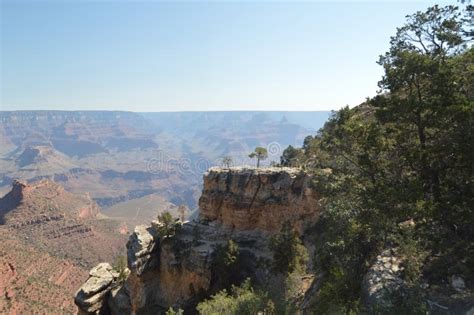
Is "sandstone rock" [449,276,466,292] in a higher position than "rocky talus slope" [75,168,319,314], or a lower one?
higher

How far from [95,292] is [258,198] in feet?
95.6

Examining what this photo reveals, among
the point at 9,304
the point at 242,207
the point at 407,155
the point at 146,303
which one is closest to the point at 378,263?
the point at 407,155

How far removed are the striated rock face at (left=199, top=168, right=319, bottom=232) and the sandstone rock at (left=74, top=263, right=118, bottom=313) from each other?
18.7 m

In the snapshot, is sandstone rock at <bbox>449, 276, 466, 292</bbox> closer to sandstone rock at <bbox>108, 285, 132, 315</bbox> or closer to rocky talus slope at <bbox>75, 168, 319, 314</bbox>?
rocky talus slope at <bbox>75, 168, 319, 314</bbox>

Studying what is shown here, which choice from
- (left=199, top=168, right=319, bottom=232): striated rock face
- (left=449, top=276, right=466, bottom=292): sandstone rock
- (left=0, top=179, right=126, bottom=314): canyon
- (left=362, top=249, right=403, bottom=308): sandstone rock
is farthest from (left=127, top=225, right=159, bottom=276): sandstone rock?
(left=0, top=179, right=126, bottom=314): canyon

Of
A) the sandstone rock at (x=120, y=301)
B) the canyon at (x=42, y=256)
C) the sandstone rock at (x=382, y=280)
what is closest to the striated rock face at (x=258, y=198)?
the sandstone rock at (x=120, y=301)

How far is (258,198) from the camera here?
5566cm

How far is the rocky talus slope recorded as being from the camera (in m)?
50.8

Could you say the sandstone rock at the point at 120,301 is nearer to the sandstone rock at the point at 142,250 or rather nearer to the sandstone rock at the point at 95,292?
the sandstone rock at the point at 95,292

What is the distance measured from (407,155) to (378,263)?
27.0 feet

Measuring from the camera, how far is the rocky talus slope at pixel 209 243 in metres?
50.8

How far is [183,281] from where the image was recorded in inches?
2106

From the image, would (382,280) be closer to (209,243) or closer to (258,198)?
(258,198)

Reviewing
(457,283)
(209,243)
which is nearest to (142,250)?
(209,243)
